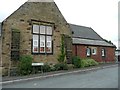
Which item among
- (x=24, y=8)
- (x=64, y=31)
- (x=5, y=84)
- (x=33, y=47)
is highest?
(x=24, y=8)

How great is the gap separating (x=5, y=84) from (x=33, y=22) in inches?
374

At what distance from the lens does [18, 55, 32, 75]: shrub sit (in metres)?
22.1

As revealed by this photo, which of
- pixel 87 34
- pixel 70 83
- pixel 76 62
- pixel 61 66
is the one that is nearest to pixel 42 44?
pixel 61 66

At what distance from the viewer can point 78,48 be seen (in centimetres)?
3278

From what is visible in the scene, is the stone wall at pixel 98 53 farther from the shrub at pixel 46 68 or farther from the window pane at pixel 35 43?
the window pane at pixel 35 43

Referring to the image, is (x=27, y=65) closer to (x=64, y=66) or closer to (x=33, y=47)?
(x=33, y=47)

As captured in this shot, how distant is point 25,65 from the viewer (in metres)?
22.4

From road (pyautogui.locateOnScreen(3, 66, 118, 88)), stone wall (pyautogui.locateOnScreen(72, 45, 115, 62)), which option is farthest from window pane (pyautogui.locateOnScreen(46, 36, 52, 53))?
road (pyautogui.locateOnScreen(3, 66, 118, 88))

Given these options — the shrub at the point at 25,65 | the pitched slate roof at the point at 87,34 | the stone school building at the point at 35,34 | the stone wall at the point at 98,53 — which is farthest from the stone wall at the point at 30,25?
the pitched slate roof at the point at 87,34

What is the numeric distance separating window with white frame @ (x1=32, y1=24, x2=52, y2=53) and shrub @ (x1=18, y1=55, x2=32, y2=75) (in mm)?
1767

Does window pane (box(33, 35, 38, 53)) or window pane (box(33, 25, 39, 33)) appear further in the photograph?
window pane (box(33, 25, 39, 33))

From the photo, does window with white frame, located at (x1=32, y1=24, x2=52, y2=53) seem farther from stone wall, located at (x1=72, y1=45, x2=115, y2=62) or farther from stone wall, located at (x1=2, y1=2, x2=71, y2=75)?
stone wall, located at (x1=72, y1=45, x2=115, y2=62)

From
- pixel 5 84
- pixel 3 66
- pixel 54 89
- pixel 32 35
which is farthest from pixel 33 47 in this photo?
pixel 54 89

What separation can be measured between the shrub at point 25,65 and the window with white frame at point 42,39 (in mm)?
1767
